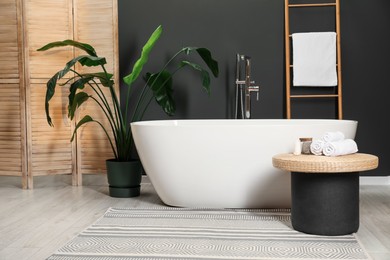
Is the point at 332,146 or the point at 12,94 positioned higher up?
the point at 12,94

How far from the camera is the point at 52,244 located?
2785 mm

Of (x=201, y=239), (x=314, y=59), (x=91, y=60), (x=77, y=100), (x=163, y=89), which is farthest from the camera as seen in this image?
→ (x=314, y=59)

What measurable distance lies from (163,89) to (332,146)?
1976mm

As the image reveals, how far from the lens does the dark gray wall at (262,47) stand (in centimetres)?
468

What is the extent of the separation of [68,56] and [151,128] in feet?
5.26

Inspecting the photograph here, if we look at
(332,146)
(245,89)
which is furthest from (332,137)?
(245,89)

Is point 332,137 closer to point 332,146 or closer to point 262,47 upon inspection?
point 332,146

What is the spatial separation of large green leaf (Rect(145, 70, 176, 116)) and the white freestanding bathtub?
784 millimetres

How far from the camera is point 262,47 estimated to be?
4.80m

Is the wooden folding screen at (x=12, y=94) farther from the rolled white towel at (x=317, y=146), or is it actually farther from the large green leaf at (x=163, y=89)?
the rolled white towel at (x=317, y=146)

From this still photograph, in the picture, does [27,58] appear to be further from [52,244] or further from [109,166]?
[52,244]

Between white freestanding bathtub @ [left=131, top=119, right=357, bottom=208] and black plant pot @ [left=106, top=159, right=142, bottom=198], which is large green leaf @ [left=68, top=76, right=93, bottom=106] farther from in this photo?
white freestanding bathtub @ [left=131, top=119, right=357, bottom=208]

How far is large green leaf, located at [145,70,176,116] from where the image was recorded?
438cm

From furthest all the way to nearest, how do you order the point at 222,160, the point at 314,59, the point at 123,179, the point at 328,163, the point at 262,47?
the point at 262,47 < the point at 314,59 < the point at 123,179 < the point at 222,160 < the point at 328,163
